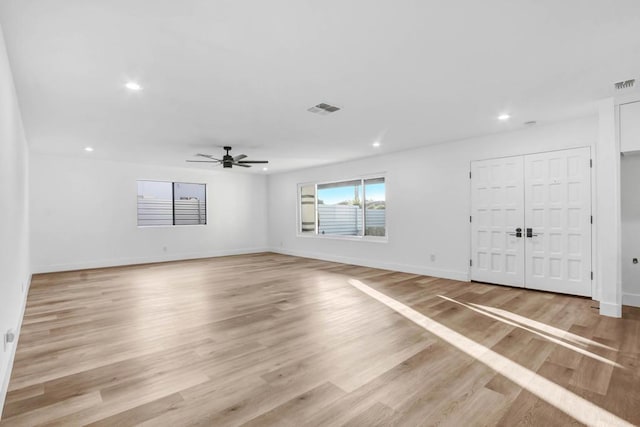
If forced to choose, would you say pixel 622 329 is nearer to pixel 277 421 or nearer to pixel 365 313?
pixel 365 313

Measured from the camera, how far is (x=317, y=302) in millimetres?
4406

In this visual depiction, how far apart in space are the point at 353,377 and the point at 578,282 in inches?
159

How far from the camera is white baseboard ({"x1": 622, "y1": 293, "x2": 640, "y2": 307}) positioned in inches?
160

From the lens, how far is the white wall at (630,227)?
4062 mm

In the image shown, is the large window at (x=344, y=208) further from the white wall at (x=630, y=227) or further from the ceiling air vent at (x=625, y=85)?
the ceiling air vent at (x=625, y=85)

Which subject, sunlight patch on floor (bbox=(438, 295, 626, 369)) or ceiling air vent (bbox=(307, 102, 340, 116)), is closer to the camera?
sunlight patch on floor (bbox=(438, 295, 626, 369))

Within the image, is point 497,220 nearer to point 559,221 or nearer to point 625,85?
point 559,221

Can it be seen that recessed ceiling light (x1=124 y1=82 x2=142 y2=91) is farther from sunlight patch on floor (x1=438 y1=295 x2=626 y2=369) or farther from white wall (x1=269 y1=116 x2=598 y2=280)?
sunlight patch on floor (x1=438 y1=295 x2=626 y2=369)

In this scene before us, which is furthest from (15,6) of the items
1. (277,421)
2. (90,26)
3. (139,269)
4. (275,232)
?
(275,232)

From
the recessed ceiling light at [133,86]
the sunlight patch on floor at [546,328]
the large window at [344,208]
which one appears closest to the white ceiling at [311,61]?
the recessed ceiling light at [133,86]

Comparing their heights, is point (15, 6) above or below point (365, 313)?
above

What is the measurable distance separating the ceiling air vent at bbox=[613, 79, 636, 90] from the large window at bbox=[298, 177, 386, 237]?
4.27 metres

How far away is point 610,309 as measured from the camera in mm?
3707

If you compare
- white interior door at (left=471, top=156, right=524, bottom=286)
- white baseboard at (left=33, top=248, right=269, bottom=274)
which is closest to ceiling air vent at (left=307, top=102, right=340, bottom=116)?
white interior door at (left=471, top=156, right=524, bottom=286)
